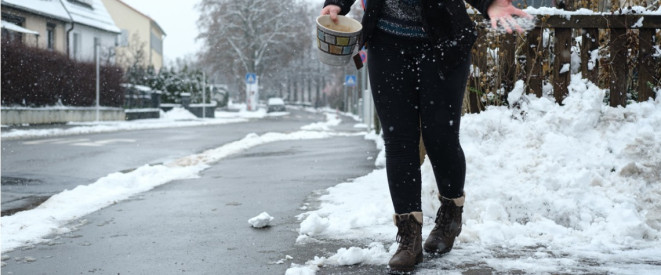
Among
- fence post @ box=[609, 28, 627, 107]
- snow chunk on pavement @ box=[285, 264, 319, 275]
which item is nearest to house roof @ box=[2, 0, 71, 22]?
fence post @ box=[609, 28, 627, 107]

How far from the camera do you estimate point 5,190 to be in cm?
579

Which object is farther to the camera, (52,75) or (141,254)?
(52,75)

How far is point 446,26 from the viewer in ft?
8.96

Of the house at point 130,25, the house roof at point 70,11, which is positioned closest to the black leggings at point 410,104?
the house roof at point 70,11

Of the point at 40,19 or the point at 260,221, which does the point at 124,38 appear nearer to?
the point at 40,19

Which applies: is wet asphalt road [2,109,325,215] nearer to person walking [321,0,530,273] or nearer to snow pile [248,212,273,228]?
snow pile [248,212,273,228]

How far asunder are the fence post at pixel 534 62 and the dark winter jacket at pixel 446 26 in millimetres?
1506

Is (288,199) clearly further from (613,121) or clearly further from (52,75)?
(52,75)

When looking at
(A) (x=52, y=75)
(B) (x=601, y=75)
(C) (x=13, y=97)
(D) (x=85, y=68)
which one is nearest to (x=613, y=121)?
(B) (x=601, y=75)

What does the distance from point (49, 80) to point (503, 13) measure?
2064 centimetres

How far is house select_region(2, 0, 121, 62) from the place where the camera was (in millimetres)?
28312

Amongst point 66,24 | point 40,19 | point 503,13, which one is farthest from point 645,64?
point 66,24

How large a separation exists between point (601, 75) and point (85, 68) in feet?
70.9

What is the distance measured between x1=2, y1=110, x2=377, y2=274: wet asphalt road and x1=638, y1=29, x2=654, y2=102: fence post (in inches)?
85.6
